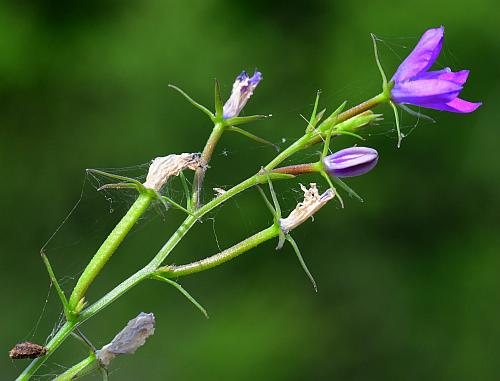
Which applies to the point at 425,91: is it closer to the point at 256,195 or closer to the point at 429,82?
the point at 429,82

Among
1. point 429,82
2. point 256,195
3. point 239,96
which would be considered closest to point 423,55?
point 429,82

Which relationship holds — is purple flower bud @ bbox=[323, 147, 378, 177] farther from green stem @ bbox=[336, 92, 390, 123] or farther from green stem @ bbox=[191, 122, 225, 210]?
green stem @ bbox=[191, 122, 225, 210]

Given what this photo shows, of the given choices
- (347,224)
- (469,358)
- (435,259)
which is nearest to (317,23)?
(347,224)

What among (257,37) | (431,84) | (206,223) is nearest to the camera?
(431,84)

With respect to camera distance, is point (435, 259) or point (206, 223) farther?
point (435, 259)

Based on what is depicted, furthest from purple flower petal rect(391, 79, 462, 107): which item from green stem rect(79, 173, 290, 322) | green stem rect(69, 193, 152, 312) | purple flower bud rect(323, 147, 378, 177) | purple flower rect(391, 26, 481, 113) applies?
green stem rect(69, 193, 152, 312)

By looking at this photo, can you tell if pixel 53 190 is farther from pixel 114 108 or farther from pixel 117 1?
pixel 117 1
